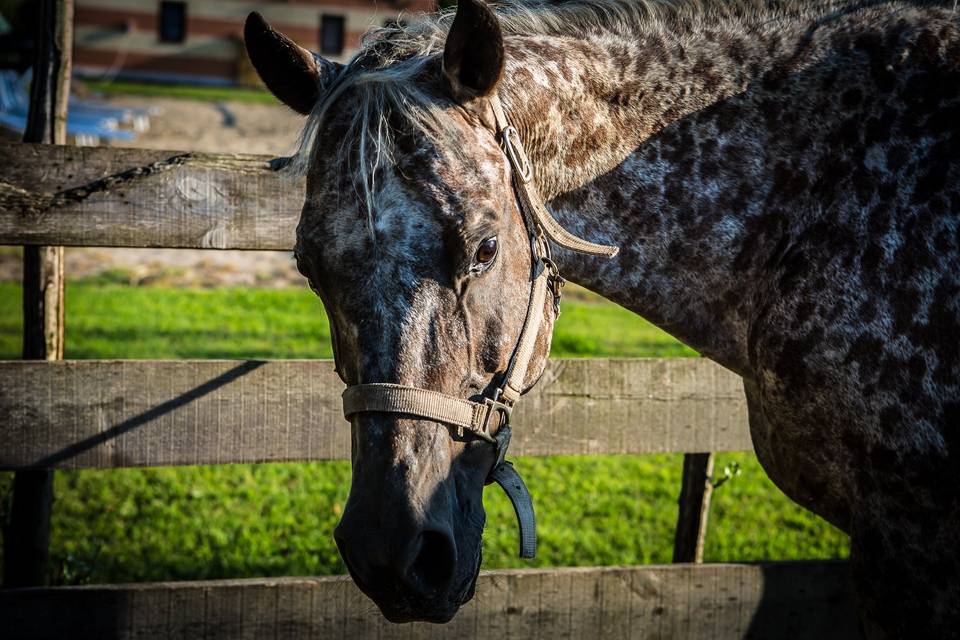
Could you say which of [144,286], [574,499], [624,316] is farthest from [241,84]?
[574,499]

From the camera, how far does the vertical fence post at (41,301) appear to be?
2.85 meters

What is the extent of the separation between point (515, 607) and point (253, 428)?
3.64 ft

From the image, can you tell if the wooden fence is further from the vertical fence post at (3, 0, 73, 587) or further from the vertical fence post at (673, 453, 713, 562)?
the vertical fence post at (3, 0, 73, 587)

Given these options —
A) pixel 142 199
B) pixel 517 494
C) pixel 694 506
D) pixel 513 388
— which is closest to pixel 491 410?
pixel 513 388

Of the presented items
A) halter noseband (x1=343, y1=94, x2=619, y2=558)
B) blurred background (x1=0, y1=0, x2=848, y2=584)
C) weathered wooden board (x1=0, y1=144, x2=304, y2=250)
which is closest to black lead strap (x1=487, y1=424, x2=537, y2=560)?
halter noseband (x1=343, y1=94, x2=619, y2=558)

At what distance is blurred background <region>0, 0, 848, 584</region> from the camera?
160 inches

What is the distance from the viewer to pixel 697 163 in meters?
2.16

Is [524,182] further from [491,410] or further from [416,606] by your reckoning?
[416,606]

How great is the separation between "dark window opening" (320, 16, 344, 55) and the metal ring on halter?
42.3 metres

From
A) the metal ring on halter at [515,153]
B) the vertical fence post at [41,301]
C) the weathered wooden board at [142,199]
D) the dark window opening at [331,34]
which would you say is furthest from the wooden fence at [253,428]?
the dark window opening at [331,34]

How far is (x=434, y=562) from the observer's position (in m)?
1.73

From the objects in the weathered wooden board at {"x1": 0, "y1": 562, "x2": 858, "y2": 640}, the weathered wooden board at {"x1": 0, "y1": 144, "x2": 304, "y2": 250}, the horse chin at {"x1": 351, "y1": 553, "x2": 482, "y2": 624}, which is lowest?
the weathered wooden board at {"x1": 0, "y1": 562, "x2": 858, "y2": 640}

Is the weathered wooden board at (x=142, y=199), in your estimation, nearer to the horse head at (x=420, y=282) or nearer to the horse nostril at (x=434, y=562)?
the horse head at (x=420, y=282)

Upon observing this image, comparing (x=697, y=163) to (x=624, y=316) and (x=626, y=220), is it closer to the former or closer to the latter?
(x=626, y=220)
